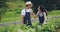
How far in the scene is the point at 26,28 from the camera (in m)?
6.64

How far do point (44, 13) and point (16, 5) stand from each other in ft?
Answer: 62.1

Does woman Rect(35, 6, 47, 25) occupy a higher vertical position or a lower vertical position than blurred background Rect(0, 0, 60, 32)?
higher

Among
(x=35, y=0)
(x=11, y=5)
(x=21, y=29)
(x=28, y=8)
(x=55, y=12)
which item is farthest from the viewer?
(x=11, y=5)

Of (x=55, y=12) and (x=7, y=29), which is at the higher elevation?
(x=7, y=29)

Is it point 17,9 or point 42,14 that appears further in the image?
point 17,9

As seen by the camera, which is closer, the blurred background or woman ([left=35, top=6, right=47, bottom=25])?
woman ([left=35, top=6, right=47, bottom=25])

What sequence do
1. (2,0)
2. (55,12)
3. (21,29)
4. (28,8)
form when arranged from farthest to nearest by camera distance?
(55,12) → (2,0) → (28,8) → (21,29)

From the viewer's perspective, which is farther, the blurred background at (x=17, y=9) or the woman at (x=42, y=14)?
the blurred background at (x=17, y=9)

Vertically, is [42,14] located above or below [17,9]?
above

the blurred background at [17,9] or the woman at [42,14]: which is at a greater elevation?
the woman at [42,14]

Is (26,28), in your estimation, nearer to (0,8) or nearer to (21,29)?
(21,29)

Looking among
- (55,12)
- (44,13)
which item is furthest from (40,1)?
(44,13)

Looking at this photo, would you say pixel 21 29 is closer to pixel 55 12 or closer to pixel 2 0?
pixel 2 0

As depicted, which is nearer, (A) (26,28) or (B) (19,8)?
(A) (26,28)
